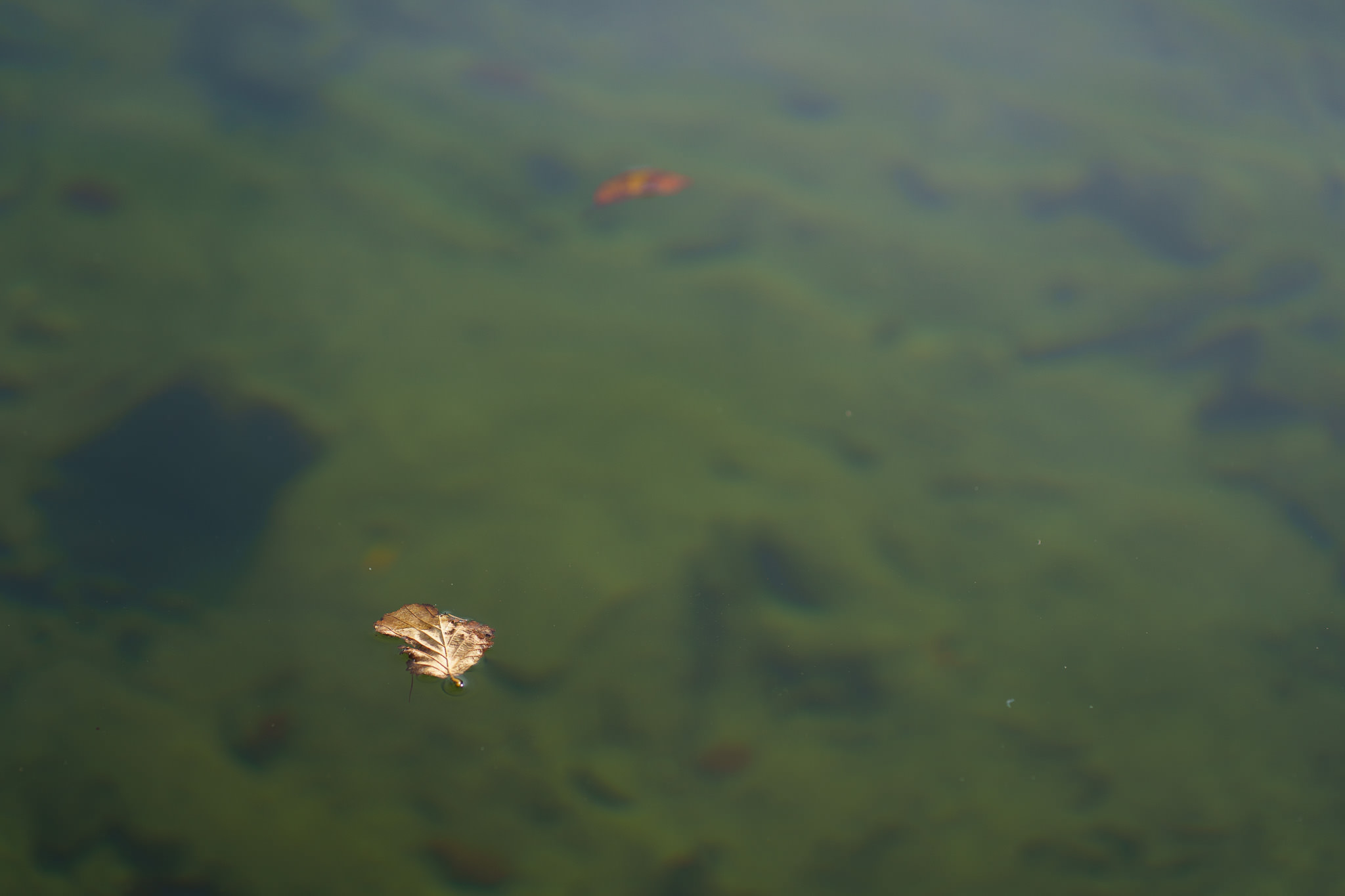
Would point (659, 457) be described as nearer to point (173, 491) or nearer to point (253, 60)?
point (173, 491)

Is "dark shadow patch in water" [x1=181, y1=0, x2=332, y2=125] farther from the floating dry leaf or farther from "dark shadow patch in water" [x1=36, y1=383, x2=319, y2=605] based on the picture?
the floating dry leaf

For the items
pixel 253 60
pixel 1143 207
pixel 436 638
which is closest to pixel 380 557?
pixel 436 638

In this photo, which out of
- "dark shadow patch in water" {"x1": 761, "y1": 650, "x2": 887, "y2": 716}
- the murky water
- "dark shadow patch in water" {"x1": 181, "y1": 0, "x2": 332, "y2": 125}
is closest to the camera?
the murky water

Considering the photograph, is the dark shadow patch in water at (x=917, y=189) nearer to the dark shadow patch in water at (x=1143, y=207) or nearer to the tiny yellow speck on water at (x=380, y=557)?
the dark shadow patch in water at (x=1143, y=207)

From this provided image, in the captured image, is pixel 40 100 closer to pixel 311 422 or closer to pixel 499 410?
pixel 311 422

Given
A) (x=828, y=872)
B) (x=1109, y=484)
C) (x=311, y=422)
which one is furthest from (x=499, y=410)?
(x=1109, y=484)

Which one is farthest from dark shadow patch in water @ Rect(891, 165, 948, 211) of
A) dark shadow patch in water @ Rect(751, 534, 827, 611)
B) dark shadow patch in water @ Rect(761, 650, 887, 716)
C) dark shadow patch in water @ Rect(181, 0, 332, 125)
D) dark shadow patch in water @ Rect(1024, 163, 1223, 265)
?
dark shadow patch in water @ Rect(181, 0, 332, 125)
